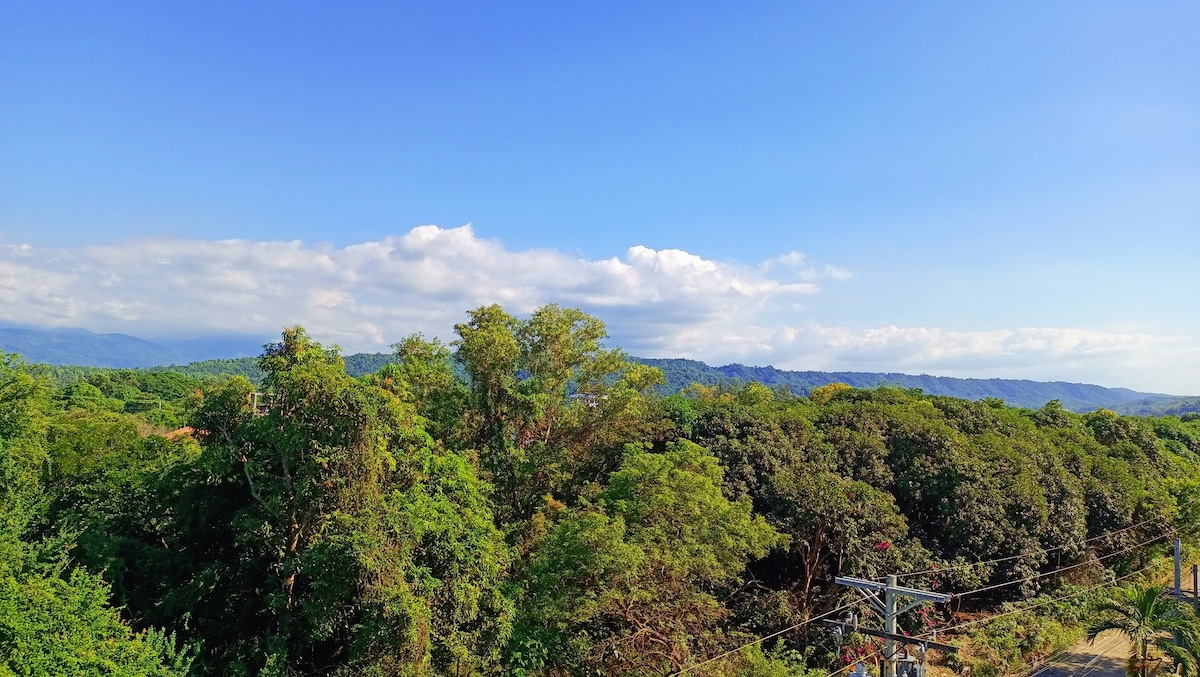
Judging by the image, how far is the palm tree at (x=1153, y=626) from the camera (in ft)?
48.6

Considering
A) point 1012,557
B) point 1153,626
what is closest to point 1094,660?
point 1012,557

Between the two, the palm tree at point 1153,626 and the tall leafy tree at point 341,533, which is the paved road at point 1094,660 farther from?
the tall leafy tree at point 341,533

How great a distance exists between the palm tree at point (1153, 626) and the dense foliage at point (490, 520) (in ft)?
14.2

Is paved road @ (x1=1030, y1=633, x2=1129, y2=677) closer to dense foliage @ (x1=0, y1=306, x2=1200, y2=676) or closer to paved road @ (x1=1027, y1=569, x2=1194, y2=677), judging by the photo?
paved road @ (x1=1027, y1=569, x2=1194, y2=677)

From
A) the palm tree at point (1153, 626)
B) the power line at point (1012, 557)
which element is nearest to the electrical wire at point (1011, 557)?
the power line at point (1012, 557)

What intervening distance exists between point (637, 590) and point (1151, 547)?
2486 cm

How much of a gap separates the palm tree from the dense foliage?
432 cm

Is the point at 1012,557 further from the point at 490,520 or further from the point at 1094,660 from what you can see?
the point at 490,520

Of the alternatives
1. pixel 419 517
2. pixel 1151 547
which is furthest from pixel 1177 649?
pixel 419 517

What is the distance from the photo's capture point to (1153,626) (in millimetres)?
15359

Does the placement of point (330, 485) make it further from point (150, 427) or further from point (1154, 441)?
point (1154, 441)

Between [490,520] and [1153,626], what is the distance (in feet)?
51.6

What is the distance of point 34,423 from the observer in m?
15.3

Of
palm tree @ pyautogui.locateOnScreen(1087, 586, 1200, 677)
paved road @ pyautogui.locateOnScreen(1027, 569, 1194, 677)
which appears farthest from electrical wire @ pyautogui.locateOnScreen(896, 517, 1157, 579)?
palm tree @ pyautogui.locateOnScreen(1087, 586, 1200, 677)
